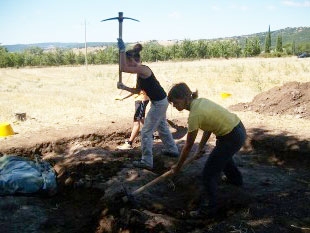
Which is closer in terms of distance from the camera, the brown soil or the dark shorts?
the brown soil

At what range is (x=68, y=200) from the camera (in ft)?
17.0

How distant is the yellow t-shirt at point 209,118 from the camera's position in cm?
377

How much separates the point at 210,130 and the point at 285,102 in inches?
285

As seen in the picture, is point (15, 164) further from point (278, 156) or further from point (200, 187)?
point (278, 156)

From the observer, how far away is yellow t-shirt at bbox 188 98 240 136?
3.77 meters

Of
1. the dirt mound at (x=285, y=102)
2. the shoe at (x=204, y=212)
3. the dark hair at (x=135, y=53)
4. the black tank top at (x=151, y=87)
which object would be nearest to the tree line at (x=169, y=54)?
the dirt mound at (x=285, y=102)

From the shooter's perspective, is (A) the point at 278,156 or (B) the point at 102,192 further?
(A) the point at 278,156

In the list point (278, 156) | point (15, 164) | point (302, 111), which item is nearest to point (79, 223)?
point (15, 164)

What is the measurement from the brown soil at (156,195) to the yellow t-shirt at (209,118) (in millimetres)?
1020

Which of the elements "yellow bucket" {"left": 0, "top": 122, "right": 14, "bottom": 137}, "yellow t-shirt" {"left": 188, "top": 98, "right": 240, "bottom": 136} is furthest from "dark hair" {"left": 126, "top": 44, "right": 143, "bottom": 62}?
"yellow bucket" {"left": 0, "top": 122, "right": 14, "bottom": 137}

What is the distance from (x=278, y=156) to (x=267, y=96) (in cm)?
495

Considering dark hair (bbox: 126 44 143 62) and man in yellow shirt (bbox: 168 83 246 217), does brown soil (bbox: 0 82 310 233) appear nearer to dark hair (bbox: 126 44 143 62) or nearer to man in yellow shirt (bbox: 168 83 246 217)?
man in yellow shirt (bbox: 168 83 246 217)

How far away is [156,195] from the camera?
16.1 feet

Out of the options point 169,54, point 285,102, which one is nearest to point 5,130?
point 285,102
